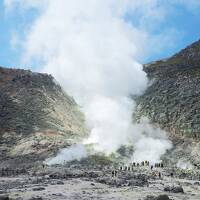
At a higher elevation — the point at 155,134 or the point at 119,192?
the point at 155,134

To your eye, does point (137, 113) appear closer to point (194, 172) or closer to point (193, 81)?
point (193, 81)

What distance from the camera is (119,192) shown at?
52125 mm

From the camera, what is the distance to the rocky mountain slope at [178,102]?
99.1 meters

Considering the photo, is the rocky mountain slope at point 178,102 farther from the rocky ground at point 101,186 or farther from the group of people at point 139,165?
the rocky ground at point 101,186

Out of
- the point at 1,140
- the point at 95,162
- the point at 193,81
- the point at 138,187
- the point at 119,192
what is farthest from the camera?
the point at 193,81

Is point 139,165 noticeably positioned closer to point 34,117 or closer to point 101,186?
point 101,186

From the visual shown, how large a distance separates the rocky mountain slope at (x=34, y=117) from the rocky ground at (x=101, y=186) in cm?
2165

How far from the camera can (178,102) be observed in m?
115

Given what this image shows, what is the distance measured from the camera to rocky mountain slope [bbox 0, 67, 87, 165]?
103 metres

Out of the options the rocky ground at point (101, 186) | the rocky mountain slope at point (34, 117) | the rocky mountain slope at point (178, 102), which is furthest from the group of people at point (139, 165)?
the rocky mountain slope at point (34, 117)

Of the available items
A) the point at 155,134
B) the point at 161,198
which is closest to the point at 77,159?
the point at 155,134

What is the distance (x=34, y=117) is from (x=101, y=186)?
65624 millimetres

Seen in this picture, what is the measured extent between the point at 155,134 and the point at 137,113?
52.1 feet

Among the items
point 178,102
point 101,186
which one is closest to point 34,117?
point 178,102
